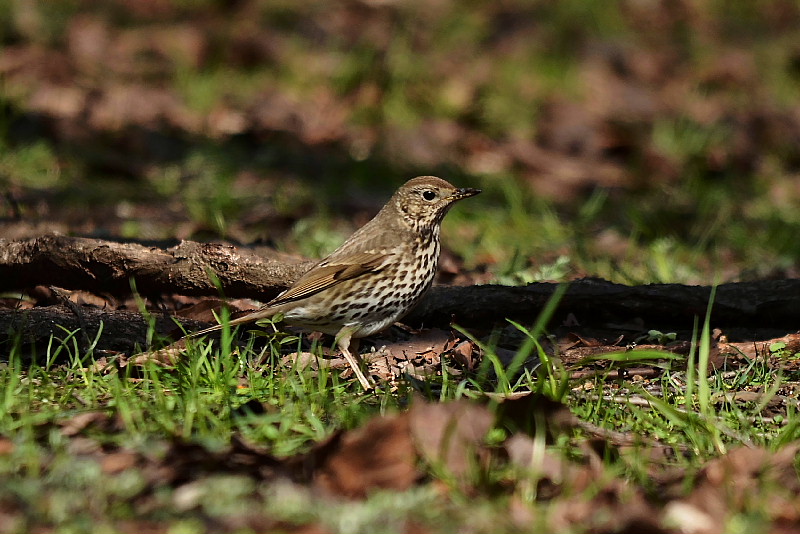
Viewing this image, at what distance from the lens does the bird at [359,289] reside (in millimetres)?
4703

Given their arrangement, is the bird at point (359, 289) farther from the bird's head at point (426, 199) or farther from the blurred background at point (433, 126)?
the blurred background at point (433, 126)

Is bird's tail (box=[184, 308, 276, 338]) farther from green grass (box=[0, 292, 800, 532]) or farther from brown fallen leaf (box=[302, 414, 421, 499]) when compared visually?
brown fallen leaf (box=[302, 414, 421, 499])

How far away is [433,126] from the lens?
10.1 metres

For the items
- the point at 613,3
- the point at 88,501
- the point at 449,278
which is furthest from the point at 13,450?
the point at 613,3

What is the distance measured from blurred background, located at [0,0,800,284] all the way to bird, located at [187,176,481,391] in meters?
0.85

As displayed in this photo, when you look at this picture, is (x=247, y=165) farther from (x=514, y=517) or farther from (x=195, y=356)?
(x=514, y=517)

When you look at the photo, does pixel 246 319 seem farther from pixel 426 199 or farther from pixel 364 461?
pixel 364 461

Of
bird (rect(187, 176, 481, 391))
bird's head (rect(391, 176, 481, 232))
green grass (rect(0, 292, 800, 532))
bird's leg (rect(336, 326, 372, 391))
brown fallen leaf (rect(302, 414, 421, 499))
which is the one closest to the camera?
green grass (rect(0, 292, 800, 532))

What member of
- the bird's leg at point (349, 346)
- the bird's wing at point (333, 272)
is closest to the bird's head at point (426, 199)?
the bird's wing at point (333, 272)

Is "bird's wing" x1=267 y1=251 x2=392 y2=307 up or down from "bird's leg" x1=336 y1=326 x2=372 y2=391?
up

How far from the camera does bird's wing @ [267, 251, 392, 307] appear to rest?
15.5 feet

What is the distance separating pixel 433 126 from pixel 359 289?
5499mm

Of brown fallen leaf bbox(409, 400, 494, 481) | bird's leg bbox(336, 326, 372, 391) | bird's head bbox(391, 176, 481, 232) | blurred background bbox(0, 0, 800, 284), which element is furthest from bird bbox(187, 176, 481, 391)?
brown fallen leaf bbox(409, 400, 494, 481)

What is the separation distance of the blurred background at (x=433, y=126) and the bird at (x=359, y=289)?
85 cm
